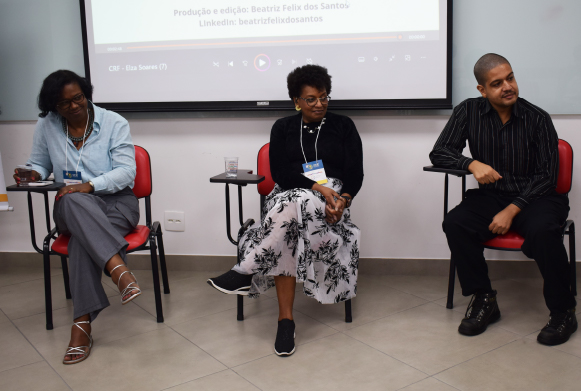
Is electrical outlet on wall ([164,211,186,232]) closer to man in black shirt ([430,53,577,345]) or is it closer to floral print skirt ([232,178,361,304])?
floral print skirt ([232,178,361,304])

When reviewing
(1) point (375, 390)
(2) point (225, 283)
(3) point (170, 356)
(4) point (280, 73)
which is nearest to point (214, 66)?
(4) point (280, 73)

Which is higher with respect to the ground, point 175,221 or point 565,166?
point 565,166

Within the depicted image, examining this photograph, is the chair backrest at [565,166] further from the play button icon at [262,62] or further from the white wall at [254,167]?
the play button icon at [262,62]

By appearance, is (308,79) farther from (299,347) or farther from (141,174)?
(299,347)

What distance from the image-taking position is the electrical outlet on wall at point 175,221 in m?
3.14

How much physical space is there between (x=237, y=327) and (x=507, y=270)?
1578 mm

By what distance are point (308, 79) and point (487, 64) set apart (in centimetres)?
78

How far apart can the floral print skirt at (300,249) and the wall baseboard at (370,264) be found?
78 centimetres

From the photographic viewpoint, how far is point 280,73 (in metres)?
2.85

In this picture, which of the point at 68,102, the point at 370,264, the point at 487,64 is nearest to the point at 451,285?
the point at 370,264

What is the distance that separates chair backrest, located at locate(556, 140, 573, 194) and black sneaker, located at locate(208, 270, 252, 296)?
1.46 meters

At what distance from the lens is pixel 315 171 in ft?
7.77

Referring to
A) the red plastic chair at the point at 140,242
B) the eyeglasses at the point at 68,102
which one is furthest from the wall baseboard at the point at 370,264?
the eyeglasses at the point at 68,102

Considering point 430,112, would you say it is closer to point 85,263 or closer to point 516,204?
point 516,204
